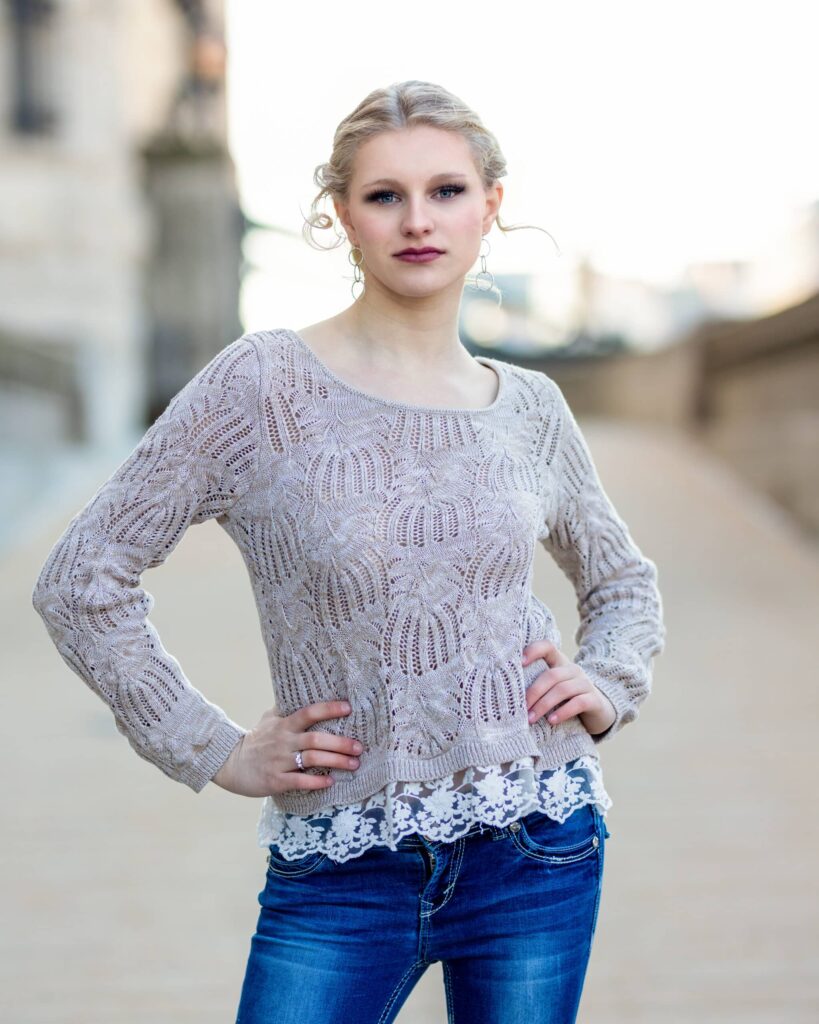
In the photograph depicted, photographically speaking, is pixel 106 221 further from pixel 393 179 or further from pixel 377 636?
pixel 377 636

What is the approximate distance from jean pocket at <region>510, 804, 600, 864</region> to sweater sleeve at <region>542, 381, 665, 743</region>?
22 centimetres

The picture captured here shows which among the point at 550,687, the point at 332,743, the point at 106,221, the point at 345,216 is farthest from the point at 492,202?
the point at 106,221

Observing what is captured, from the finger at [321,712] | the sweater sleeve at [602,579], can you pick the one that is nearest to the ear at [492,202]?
the sweater sleeve at [602,579]

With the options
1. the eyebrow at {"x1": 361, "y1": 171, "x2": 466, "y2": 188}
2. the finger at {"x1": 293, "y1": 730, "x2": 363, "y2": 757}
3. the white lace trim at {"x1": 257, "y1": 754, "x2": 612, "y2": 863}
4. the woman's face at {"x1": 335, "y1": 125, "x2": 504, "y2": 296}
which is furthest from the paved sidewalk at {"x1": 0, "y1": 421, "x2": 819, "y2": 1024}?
the eyebrow at {"x1": 361, "y1": 171, "x2": 466, "y2": 188}

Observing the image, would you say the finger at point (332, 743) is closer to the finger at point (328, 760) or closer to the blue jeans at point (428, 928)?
the finger at point (328, 760)

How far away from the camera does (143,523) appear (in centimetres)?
195

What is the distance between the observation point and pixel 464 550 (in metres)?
1.97

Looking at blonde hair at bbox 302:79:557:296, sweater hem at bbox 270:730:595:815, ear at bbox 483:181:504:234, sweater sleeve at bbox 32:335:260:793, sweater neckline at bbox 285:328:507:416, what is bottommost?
sweater hem at bbox 270:730:595:815

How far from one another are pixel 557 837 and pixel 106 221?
19127 millimetres

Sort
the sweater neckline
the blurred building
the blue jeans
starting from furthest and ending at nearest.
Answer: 1. the blurred building
2. the sweater neckline
3. the blue jeans

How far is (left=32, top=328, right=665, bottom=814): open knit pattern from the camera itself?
194 centimetres

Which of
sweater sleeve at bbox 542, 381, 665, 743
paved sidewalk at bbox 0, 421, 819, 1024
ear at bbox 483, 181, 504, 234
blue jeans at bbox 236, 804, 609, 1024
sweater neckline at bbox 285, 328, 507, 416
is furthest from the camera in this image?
paved sidewalk at bbox 0, 421, 819, 1024

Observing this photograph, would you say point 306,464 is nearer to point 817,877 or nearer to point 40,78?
point 817,877

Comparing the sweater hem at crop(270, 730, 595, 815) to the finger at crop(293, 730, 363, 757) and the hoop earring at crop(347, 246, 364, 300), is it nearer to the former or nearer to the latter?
the finger at crop(293, 730, 363, 757)
